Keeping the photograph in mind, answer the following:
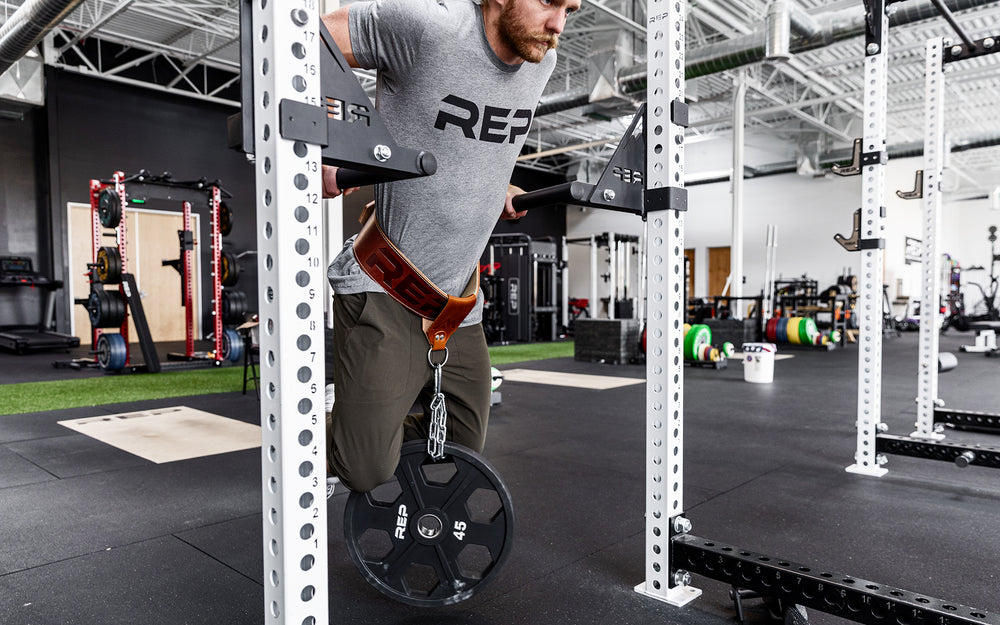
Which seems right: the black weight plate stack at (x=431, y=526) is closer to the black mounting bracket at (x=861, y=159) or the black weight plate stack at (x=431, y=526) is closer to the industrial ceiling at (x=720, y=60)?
the black mounting bracket at (x=861, y=159)

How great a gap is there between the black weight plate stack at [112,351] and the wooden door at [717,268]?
12.6 m

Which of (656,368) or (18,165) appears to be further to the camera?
(18,165)

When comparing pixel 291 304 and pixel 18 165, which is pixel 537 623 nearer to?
pixel 291 304

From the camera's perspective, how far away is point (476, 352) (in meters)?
1.42

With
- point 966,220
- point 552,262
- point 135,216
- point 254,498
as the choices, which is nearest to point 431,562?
point 254,498

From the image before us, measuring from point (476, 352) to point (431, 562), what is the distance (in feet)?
1.63

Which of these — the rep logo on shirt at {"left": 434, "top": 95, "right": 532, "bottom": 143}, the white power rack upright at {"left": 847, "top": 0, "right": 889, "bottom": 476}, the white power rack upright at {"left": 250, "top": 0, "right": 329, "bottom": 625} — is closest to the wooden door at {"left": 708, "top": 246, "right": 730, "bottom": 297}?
the white power rack upright at {"left": 847, "top": 0, "right": 889, "bottom": 476}

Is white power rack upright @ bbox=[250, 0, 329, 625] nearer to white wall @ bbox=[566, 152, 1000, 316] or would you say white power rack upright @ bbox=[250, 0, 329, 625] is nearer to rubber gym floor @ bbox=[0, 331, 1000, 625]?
rubber gym floor @ bbox=[0, 331, 1000, 625]

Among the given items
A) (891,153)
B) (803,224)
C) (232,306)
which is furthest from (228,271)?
(803,224)

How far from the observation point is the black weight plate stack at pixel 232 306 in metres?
6.77

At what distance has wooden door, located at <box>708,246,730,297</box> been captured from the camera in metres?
15.1

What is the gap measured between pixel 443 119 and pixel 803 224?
14511 mm

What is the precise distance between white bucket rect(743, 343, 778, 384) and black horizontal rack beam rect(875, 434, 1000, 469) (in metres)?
2.82

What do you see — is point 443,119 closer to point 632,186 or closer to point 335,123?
point 335,123
